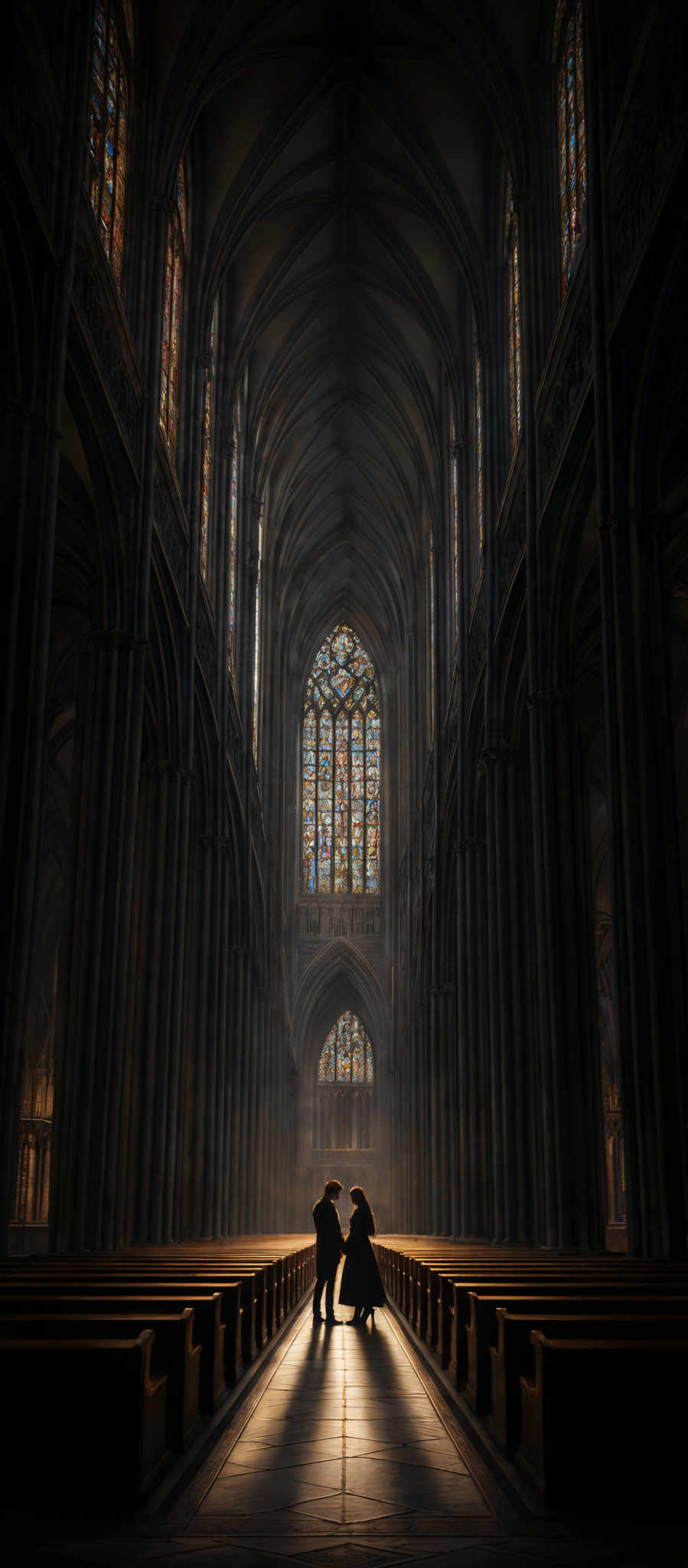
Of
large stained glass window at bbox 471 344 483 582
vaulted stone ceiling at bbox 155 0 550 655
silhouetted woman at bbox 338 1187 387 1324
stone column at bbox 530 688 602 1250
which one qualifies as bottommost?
silhouetted woman at bbox 338 1187 387 1324

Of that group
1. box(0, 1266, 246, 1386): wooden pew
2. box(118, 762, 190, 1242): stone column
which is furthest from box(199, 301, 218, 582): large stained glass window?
box(0, 1266, 246, 1386): wooden pew

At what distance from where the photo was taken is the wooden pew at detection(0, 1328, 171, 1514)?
3758mm

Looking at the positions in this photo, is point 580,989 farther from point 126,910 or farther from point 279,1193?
point 279,1193

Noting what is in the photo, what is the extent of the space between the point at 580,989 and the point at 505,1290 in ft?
29.2

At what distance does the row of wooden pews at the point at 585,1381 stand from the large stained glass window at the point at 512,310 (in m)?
14.8

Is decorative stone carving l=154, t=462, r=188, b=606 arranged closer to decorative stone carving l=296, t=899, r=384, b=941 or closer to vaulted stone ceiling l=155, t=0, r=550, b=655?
vaulted stone ceiling l=155, t=0, r=550, b=655

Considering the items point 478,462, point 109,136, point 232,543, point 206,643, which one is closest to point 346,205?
point 478,462

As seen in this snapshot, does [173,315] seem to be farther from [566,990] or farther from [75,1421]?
[75,1421]

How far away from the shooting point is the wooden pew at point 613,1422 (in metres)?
3.77

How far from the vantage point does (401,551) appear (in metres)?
35.5

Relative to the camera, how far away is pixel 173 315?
749 inches

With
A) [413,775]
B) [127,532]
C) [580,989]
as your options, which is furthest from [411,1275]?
[413,775]

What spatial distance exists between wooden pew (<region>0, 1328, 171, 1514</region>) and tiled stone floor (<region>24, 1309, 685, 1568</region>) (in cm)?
21

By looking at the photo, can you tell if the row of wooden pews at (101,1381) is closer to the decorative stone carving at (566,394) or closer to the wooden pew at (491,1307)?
the wooden pew at (491,1307)
